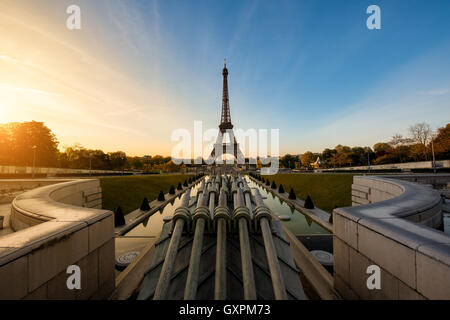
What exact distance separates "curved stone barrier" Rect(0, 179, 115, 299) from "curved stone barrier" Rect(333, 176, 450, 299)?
5.81m

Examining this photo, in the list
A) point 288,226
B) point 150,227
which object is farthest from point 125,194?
point 288,226

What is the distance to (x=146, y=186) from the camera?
93.4 feet

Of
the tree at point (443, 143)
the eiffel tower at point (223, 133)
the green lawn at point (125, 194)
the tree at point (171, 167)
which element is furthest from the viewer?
the tree at point (171, 167)

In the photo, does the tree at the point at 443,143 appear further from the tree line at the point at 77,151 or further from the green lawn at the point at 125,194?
the green lawn at the point at 125,194

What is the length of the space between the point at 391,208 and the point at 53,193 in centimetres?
1348

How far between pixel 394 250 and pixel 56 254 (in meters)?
6.01

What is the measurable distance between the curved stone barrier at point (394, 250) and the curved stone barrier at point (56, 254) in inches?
229

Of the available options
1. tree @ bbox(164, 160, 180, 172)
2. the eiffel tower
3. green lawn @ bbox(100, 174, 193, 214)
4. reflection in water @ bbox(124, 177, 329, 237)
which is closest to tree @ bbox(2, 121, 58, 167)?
green lawn @ bbox(100, 174, 193, 214)

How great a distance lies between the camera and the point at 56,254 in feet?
11.2

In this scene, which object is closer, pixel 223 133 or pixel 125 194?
pixel 125 194

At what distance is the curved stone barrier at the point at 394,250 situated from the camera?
8.80ft

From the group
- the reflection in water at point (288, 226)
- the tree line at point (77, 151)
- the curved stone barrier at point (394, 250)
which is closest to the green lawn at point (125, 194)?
the reflection in water at point (288, 226)

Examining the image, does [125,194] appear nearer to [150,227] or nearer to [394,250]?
[150,227]
